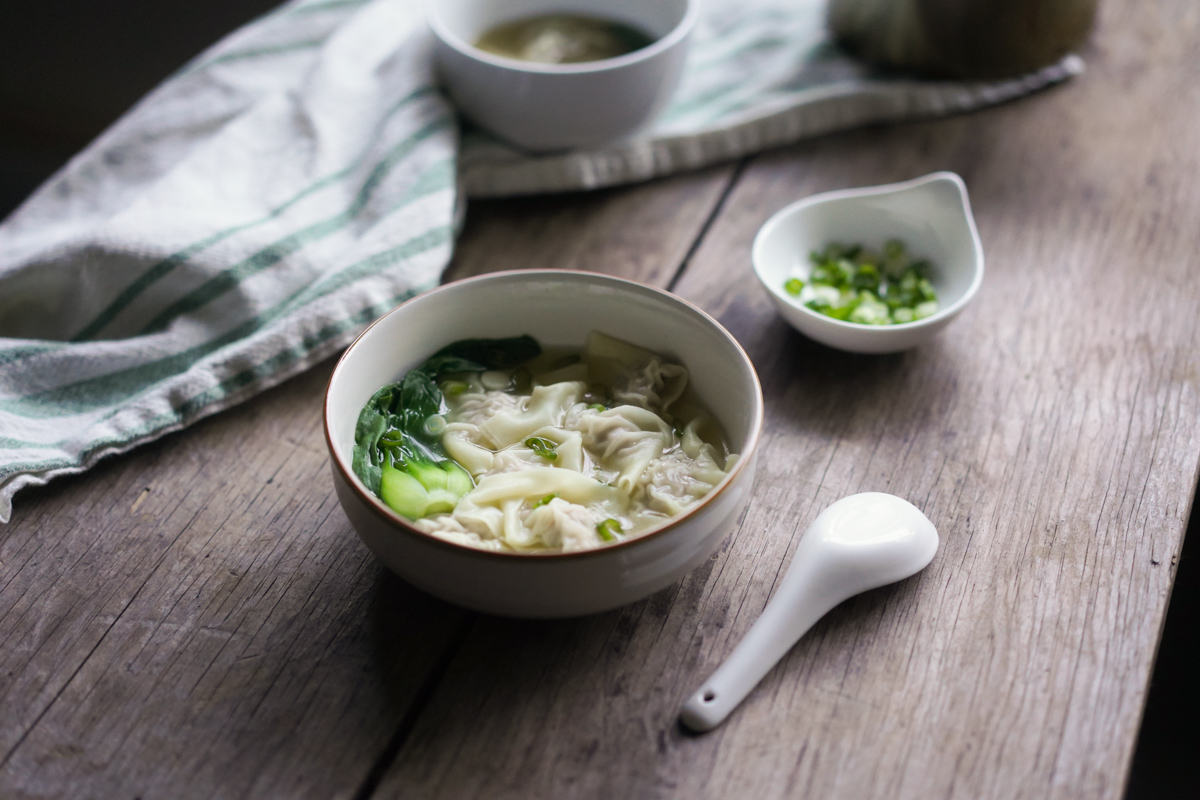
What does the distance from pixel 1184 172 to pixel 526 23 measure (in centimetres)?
156

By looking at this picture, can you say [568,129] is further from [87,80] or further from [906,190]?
[87,80]

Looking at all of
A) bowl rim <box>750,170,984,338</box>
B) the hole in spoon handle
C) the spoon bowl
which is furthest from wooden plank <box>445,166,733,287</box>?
the hole in spoon handle

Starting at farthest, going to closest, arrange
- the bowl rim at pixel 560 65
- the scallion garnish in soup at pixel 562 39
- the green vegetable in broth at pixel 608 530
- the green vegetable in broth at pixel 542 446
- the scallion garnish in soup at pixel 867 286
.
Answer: the scallion garnish in soup at pixel 562 39 → the bowl rim at pixel 560 65 → the scallion garnish in soup at pixel 867 286 → the green vegetable in broth at pixel 542 446 → the green vegetable in broth at pixel 608 530

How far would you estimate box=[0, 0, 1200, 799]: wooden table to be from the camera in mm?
1150

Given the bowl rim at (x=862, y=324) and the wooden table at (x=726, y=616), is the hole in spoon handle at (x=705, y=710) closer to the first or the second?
the wooden table at (x=726, y=616)

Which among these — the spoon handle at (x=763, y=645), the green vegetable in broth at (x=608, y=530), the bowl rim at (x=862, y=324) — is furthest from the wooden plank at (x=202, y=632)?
the bowl rim at (x=862, y=324)

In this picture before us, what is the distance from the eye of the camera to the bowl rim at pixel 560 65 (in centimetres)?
197

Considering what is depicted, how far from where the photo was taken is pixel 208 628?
130 centimetres

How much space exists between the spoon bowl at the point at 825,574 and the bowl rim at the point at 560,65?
1.07 m

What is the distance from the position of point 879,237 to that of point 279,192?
1.24m

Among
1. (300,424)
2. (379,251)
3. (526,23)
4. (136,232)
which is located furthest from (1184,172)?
(136,232)

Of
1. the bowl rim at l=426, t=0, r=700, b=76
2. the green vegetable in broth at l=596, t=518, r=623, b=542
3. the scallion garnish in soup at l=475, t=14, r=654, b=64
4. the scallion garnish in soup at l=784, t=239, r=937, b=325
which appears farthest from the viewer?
the scallion garnish in soup at l=475, t=14, r=654, b=64

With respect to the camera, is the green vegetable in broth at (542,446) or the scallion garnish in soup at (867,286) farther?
the scallion garnish in soup at (867,286)

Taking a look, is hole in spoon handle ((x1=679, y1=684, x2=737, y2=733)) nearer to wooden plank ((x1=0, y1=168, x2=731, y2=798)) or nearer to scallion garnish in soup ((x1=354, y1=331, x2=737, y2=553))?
scallion garnish in soup ((x1=354, y1=331, x2=737, y2=553))
